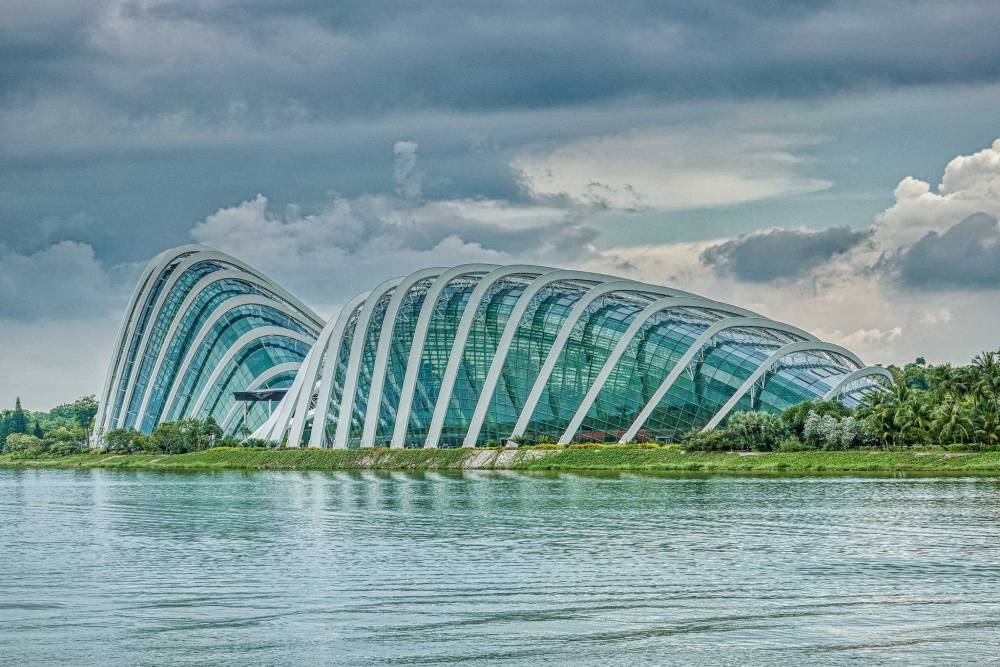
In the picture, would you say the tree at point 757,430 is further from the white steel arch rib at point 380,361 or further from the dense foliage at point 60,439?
the dense foliage at point 60,439

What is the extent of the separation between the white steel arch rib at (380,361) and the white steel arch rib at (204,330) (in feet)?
117

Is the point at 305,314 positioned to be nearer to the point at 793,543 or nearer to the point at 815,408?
the point at 815,408

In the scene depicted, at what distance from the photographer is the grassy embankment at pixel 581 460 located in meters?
67.1

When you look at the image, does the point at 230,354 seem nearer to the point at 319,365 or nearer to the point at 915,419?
the point at 319,365

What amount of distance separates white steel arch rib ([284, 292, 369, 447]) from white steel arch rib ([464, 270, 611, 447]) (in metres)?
13.6

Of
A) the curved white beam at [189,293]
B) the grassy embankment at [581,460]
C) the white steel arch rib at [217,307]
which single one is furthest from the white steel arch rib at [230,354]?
the grassy embankment at [581,460]

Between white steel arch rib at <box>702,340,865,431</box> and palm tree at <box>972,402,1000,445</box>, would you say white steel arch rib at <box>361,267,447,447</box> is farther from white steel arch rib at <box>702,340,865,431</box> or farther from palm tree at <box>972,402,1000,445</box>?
palm tree at <box>972,402,1000,445</box>

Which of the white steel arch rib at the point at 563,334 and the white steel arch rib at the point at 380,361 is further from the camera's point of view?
the white steel arch rib at the point at 380,361

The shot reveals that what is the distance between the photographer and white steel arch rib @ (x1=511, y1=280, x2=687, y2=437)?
9044cm

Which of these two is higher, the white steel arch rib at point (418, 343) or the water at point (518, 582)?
the white steel arch rib at point (418, 343)

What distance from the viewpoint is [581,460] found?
81.9 meters

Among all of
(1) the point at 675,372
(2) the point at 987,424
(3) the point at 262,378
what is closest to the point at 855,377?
(1) the point at 675,372

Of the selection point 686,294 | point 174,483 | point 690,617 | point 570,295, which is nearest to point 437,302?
point 570,295

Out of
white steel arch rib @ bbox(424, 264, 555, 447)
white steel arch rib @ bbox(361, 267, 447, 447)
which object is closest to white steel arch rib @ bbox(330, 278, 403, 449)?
white steel arch rib @ bbox(361, 267, 447, 447)
